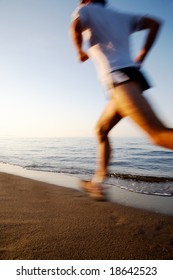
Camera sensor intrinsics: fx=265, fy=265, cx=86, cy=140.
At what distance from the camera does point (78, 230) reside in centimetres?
337

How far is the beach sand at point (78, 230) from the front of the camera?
287cm

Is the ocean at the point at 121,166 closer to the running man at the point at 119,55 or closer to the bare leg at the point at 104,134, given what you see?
the bare leg at the point at 104,134

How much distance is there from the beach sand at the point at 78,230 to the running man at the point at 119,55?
1.84m

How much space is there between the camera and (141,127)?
159cm

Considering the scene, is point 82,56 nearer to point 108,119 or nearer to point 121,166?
point 108,119

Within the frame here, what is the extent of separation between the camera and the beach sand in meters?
2.87

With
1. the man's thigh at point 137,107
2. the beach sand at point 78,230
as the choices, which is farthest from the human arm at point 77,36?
the beach sand at point 78,230

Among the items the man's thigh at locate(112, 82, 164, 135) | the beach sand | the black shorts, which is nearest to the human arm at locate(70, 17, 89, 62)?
the black shorts

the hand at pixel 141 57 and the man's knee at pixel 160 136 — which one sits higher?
the hand at pixel 141 57

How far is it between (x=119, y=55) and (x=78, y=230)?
2.39 meters

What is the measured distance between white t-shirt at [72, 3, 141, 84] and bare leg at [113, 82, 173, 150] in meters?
0.21

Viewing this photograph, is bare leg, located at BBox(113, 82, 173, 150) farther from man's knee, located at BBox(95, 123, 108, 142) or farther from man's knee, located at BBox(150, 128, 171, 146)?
man's knee, located at BBox(95, 123, 108, 142)

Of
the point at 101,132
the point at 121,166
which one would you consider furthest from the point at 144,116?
the point at 121,166
